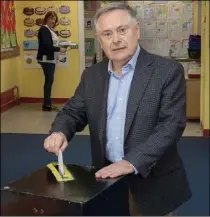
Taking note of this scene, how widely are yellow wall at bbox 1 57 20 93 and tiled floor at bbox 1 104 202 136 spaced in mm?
211

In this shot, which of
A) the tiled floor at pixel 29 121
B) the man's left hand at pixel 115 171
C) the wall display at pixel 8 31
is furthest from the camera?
the tiled floor at pixel 29 121

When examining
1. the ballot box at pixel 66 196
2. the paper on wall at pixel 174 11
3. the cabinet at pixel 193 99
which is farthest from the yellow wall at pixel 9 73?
the ballot box at pixel 66 196

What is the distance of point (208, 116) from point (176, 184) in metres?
2.81

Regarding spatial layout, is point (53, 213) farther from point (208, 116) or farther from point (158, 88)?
point (208, 116)

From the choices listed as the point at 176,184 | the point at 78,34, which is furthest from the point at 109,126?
the point at 78,34

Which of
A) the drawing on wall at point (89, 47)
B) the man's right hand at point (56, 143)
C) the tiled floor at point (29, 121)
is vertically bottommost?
the tiled floor at point (29, 121)

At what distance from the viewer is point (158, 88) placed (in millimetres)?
1785

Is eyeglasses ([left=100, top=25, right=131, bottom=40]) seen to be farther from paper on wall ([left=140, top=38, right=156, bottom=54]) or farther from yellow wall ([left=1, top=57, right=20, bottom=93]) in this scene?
yellow wall ([left=1, top=57, right=20, bottom=93])

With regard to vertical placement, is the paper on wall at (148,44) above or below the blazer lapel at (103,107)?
above

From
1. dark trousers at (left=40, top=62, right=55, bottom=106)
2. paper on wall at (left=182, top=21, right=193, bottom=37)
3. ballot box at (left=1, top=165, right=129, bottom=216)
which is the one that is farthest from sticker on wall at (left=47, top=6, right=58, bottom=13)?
ballot box at (left=1, top=165, right=129, bottom=216)

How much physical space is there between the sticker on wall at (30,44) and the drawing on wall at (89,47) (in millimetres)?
447

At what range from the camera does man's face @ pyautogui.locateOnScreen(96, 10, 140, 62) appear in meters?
1.71

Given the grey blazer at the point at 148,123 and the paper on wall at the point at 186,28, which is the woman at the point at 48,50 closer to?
the paper on wall at the point at 186,28

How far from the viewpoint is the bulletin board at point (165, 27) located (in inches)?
124
